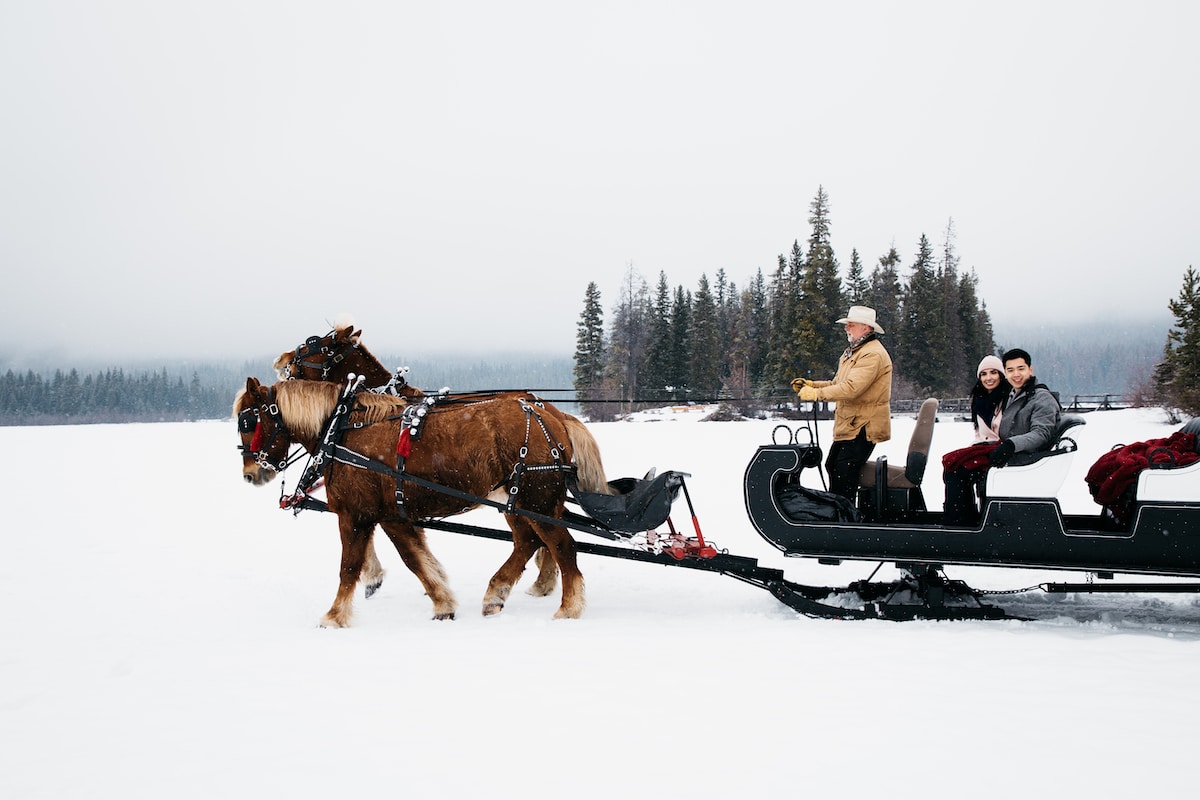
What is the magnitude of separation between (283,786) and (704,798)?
167 centimetres

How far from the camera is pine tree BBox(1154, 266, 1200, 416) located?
2248 centimetres

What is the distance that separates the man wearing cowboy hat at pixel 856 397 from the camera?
514cm

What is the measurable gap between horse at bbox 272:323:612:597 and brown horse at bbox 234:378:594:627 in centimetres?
41

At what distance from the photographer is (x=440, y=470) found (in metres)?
5.64

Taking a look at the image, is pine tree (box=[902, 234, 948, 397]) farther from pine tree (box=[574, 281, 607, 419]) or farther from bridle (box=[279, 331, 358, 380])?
bridle (box=[279, 331, 358, 380])

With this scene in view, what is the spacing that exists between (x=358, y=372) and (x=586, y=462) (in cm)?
262

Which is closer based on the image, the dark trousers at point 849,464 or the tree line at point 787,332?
the dark trousers at point 849,464

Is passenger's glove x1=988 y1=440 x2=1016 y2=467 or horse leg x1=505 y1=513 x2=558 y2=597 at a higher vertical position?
passenger's glove x1=988 y1=440 x2=1016 y2=467

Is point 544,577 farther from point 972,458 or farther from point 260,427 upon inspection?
point 972,458

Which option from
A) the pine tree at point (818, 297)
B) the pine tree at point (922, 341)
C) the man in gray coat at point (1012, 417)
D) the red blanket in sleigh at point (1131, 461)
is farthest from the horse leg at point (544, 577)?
the pine tree at point (922, 341)

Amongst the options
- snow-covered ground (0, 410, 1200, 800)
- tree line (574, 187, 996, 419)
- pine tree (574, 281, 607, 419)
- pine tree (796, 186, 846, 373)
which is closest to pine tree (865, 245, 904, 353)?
tree line (574, 187, 996, 419)

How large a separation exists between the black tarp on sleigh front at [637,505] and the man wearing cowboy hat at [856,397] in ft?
3.66

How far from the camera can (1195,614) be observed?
4.99m

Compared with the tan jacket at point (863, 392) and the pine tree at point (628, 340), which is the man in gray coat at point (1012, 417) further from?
the pine tree at point (628, 340)
